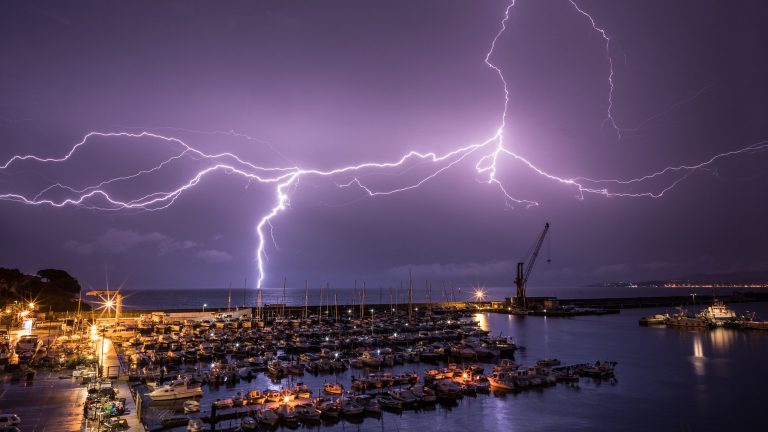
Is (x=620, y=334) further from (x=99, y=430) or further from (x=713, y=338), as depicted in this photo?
(x=99, y=430)

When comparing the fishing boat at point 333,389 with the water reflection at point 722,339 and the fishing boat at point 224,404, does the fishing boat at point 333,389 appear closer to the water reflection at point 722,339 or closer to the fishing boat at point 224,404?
the fishing boat at point 224,404

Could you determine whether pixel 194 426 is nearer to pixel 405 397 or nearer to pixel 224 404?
pixel 224 404

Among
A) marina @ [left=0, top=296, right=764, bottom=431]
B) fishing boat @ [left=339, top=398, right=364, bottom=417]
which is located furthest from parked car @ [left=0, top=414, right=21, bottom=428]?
fishing boat @ [left=339, top=398, right=364, bottom=417]

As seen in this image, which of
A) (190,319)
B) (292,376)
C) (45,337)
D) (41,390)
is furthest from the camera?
(190,319)

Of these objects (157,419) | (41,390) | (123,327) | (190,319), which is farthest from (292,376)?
(190,319)

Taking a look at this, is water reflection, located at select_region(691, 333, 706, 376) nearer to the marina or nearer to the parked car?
the marina
